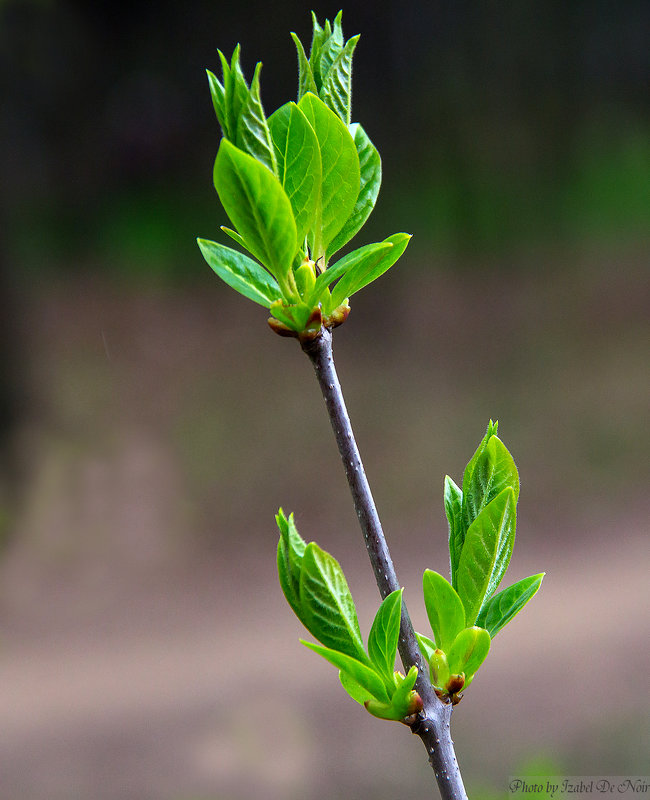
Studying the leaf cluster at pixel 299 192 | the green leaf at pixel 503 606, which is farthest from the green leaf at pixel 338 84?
the green leaf at pixel 503 606

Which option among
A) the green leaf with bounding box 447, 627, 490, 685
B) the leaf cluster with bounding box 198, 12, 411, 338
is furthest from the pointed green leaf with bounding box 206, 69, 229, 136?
the green leaf with bounding box 447, 627, 490, 685

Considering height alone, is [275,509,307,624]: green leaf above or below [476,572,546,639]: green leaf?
above

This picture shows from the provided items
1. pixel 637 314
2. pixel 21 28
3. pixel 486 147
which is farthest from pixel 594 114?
pixel 21 28

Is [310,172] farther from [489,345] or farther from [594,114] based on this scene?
[594,114]

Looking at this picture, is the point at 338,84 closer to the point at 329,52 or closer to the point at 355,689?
the point at 329,52

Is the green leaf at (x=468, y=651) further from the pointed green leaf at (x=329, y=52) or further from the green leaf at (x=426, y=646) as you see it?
the pointed green leaf at (x=329, y=52)

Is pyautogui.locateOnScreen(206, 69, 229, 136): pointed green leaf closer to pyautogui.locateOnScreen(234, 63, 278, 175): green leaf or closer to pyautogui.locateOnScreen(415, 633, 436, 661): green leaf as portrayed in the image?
pyautogui.locateOnScreen(234, 63, 278, 175): green leaf

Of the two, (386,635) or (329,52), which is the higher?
(329,52)

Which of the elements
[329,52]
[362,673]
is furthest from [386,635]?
[329,52]
